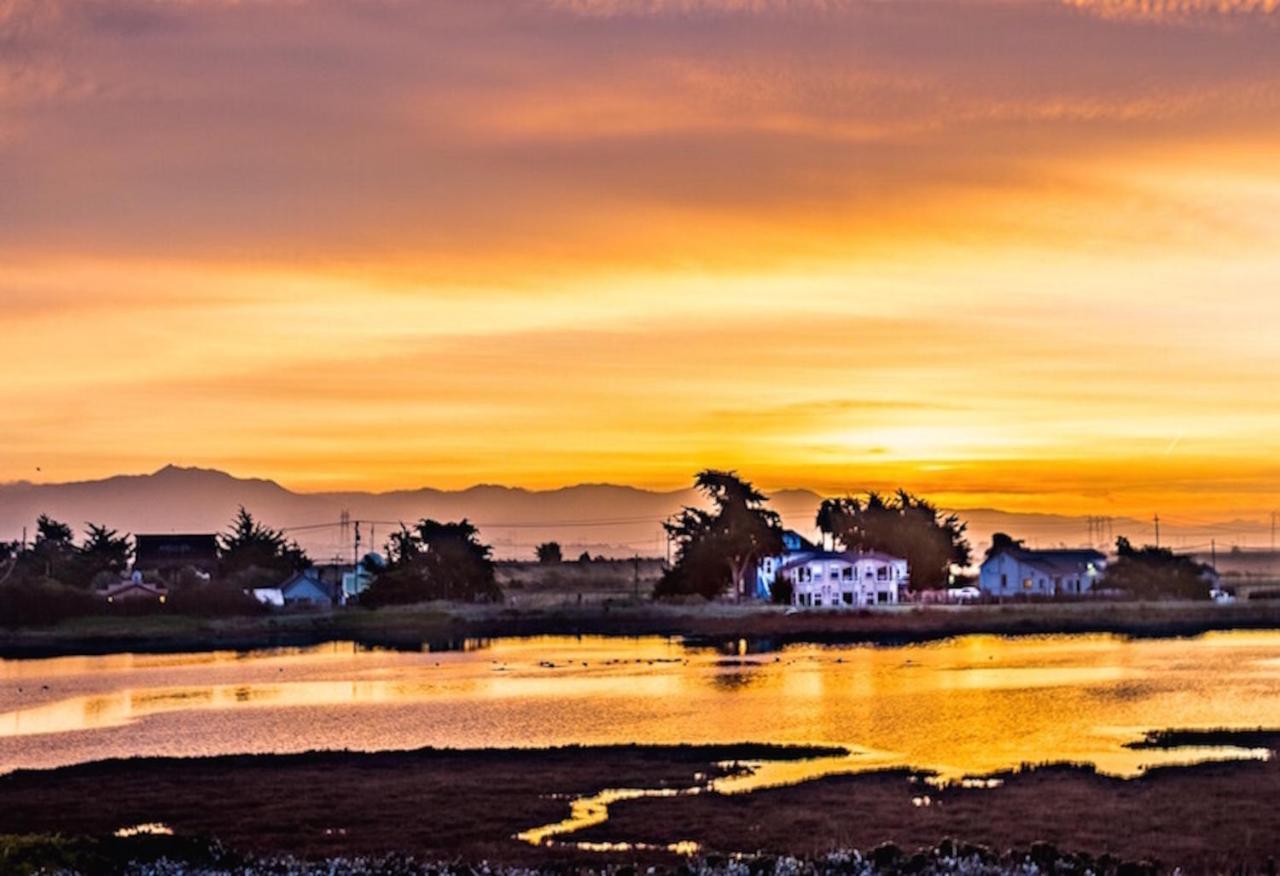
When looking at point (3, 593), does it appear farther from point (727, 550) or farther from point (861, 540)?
point (861, 540)

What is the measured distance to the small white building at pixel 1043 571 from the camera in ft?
587

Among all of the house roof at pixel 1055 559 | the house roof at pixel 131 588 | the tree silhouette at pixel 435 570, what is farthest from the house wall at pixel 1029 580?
the house roof at pixel 131 588

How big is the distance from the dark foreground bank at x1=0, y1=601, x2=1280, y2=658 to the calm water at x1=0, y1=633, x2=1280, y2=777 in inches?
617

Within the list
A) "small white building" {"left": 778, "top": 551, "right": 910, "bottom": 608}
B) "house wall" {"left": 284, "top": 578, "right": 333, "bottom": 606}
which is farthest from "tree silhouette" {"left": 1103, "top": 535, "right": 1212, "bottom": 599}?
"house wall" {"left": 284, "top": 578, "right": 333, "bottom": 606}

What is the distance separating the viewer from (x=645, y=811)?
144 ft

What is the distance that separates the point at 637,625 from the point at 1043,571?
59800 millimetres

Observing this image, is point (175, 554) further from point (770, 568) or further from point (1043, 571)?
point (1043, 571)

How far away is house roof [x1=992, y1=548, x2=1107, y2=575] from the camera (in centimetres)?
18000

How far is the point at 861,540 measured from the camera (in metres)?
180

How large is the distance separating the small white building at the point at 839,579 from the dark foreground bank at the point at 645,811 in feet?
355

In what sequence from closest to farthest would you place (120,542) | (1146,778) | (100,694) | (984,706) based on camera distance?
(1146,778), (984,706), (100,694), (120,542)

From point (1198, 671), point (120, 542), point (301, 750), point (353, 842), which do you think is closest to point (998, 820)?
point (353, 842)

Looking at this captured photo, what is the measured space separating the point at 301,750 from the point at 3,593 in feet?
302

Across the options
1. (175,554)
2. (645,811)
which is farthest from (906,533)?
(645,811)
